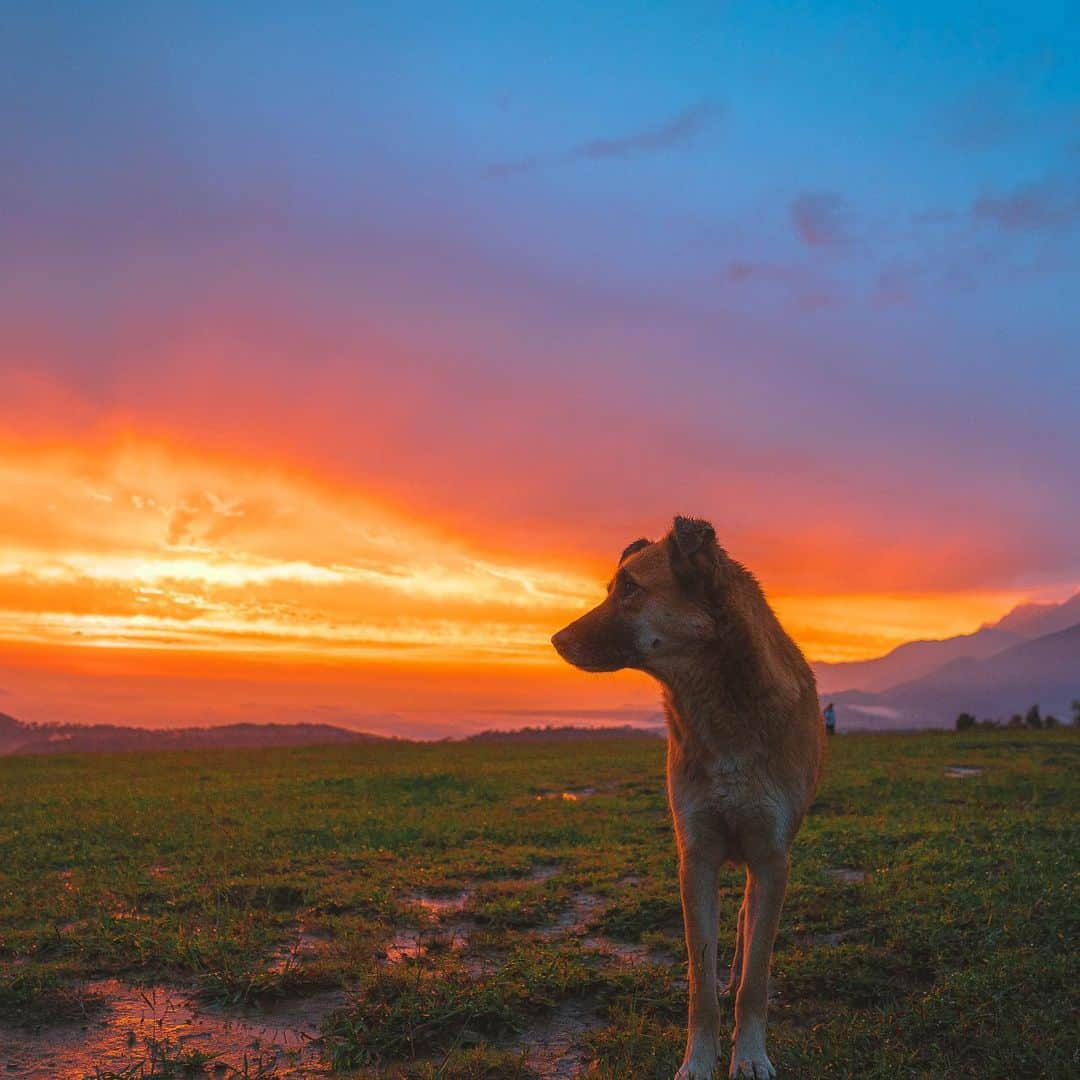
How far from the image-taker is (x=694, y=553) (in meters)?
5.32

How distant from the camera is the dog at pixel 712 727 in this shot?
17.5ft

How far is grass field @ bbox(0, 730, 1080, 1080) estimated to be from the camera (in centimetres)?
562

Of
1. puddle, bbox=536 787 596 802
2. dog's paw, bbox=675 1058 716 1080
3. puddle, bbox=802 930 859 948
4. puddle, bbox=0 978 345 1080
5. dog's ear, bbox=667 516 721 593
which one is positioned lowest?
puddle, bbox=536 787 596 802

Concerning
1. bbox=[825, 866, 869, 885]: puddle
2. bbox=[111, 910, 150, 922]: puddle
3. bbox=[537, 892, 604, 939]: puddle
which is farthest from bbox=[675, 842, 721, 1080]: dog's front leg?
bbox=[111, 910, 150, 922]: puddle

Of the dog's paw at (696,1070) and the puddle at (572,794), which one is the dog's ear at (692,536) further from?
the puddle at (572,794)

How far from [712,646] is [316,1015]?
3.92 meters

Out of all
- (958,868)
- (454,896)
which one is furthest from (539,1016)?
(958,868)

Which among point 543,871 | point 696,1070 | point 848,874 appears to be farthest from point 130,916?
point 848,874

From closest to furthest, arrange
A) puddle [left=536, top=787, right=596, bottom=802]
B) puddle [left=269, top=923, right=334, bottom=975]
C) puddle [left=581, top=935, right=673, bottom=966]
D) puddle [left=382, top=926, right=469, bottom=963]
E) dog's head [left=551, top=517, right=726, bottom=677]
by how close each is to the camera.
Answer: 1. dog's head [left=551, top=517, right=726, bottom=677]
2. puddle [left=269, top=923, right=334, bottom=975]
3. puddle [left=581, top=935, right=673, bottom=966]
4. puddle [left=382, top=926, right=469, bottom=963]
5. puddle [left=536, top=787, right=596, bottom=802]

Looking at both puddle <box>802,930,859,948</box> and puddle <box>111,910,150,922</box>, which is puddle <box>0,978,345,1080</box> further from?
puddle <box>802,930,859,948</box>

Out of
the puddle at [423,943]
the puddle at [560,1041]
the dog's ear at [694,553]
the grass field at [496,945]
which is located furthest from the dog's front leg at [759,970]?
the puddle at [423,943]

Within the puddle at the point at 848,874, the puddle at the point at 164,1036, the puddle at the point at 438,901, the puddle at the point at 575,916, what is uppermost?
the puddle at the point at 848,874

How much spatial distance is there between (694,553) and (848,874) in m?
6.75

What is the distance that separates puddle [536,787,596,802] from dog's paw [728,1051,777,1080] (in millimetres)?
13101
